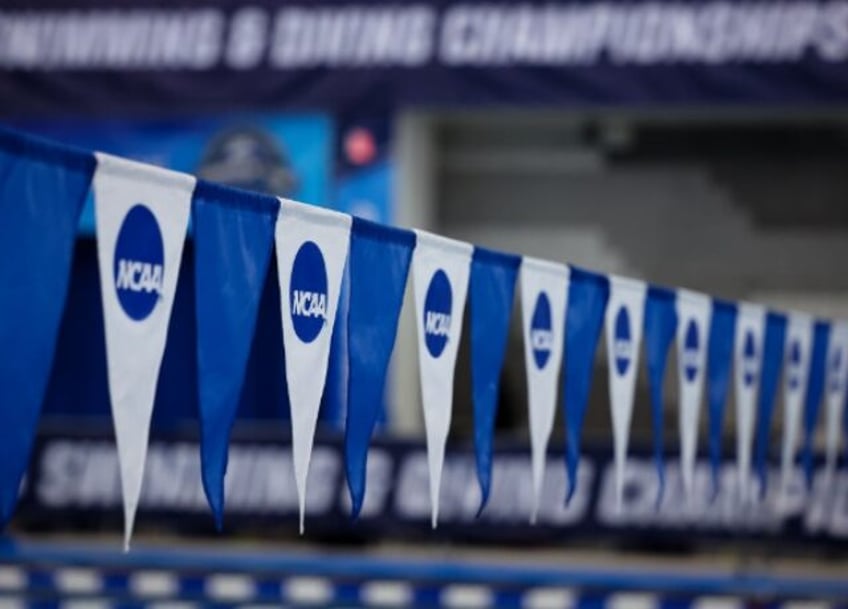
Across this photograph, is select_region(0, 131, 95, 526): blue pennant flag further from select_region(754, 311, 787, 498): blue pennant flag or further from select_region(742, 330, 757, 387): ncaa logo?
select_region(754, 311, 787, 498): blue pennant flag

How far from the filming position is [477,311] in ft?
16.8

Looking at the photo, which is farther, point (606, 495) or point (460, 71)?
point (460, 71)

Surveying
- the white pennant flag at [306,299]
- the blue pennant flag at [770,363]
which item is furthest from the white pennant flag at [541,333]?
the blue pennant flag at [770,363]

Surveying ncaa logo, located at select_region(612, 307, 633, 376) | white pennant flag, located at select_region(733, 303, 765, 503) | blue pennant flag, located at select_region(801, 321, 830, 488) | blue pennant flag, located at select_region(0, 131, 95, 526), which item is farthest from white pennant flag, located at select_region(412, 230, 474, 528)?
blue pennant flag, located at select_region(801, 321, 830, 488)

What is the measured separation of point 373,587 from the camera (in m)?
7.99

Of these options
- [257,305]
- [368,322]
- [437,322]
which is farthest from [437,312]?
[257,305]

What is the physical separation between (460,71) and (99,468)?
4.06 m

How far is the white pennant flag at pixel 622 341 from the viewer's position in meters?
6.09

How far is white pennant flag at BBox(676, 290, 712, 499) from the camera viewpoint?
6.76m

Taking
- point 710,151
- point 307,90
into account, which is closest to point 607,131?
point 710,151

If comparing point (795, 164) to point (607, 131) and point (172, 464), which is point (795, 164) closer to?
point (607, 131)

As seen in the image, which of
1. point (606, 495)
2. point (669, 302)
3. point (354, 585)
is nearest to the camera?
point (669, 302)

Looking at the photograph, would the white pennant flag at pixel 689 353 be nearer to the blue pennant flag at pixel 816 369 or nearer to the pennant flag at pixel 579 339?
the pennant flag at pixel 579 339

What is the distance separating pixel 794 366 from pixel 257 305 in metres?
4.70
